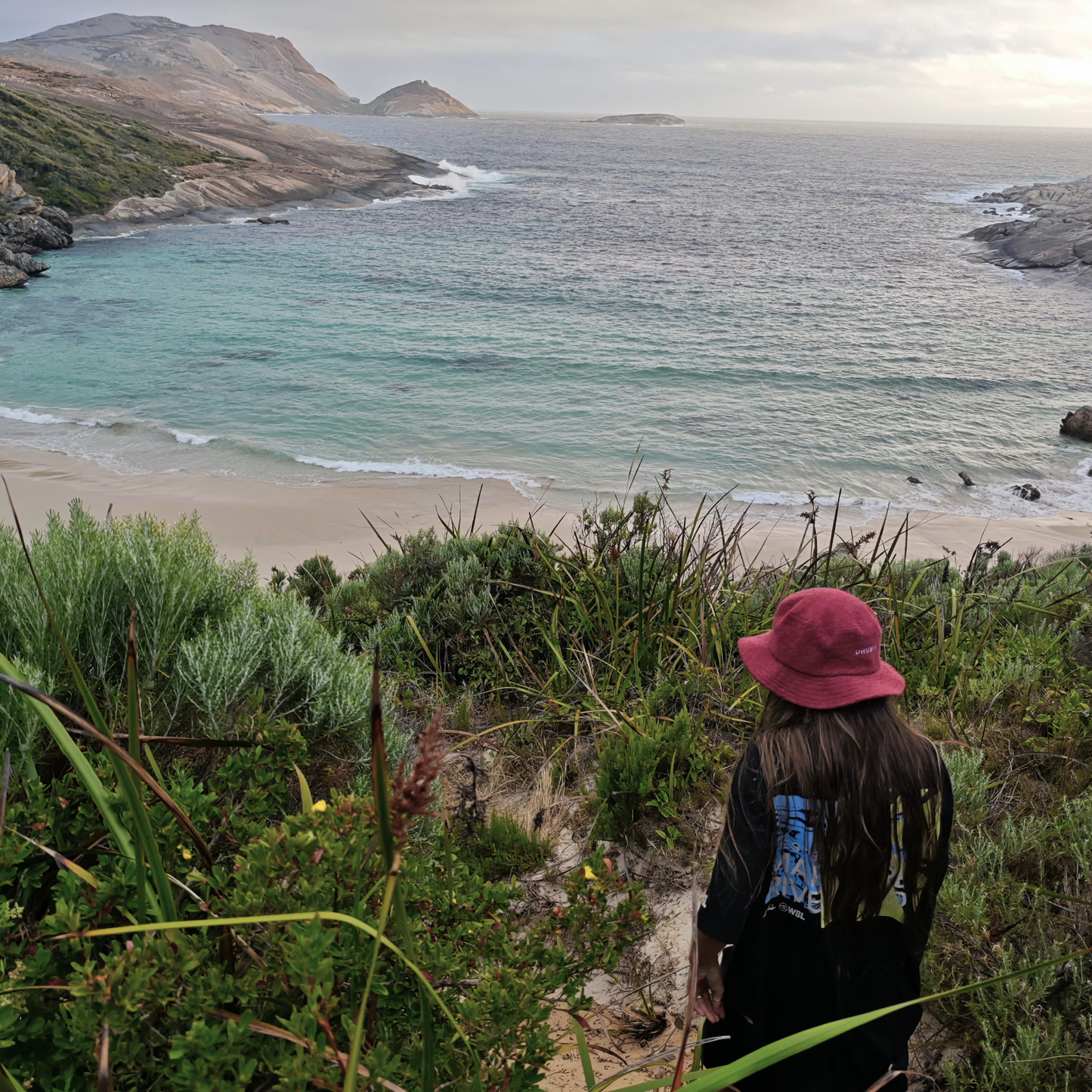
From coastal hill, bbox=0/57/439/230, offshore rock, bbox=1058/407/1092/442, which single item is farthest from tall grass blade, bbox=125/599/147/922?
coastal hill, bbox=0/57/439/230

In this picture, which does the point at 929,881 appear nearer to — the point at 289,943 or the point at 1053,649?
the point at 289,943

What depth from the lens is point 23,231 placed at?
96.3ft

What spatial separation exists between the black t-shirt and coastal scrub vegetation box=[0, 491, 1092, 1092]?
0.89 feet

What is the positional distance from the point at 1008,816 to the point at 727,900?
1610 millimetres

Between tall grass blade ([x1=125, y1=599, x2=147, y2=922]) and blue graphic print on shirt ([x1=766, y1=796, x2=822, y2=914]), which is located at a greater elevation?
tall grass blade ([x1=125, y1=599, x2=147, y2=922])

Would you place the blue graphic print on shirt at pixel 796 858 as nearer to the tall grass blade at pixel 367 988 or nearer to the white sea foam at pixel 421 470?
the tall grass blade at pixel 367 988

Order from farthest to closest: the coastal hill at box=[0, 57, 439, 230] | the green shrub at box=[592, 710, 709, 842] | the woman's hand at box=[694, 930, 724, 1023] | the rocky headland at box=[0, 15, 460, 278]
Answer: the coastal hill at box=[0, 57, 439, 230] < the rocky headland at box=[0, 15, 460, 278] < the green shrub at box=[592, 710, 709, 842] < the woman's hand at box=[694, 930, 724, 1023]

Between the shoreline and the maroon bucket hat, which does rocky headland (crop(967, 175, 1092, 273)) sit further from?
the maroon bucket hat

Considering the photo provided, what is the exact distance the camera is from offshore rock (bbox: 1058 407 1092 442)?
15.7 metres

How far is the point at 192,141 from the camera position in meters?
51.8

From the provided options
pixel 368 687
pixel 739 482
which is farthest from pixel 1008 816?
pixel 739 482

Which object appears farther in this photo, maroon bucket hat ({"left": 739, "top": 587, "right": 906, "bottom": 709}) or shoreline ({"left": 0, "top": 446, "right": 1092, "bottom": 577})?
shoreline ({"left": 0, "top": 446, "right": 1092, "bottom": 577})

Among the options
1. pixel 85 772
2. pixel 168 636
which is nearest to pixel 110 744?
pixel 85 772

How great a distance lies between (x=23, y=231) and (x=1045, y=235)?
4563 cm
